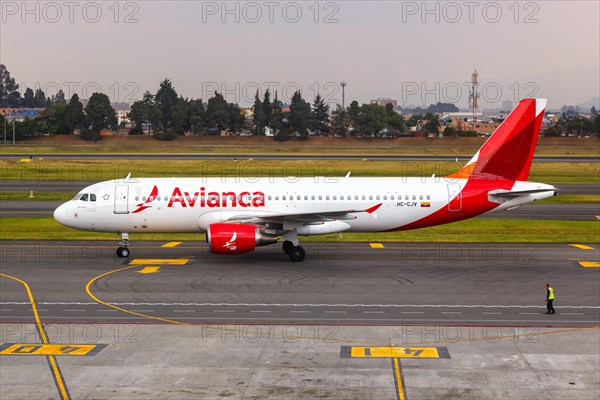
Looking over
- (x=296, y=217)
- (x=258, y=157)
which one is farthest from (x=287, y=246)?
(x=258, y=157)

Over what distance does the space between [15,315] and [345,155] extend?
106 metres

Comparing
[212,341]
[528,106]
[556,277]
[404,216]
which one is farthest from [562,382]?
[528,106]

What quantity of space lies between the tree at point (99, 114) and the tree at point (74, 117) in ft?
5.66

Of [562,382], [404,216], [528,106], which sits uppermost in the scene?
[528,106]

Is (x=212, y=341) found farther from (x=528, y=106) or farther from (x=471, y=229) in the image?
(x=471, y=229)

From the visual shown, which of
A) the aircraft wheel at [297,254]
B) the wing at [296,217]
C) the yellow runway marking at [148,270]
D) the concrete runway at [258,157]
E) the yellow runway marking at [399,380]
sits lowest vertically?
the yellow runway marking at [399,380]

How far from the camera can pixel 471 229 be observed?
5697cm

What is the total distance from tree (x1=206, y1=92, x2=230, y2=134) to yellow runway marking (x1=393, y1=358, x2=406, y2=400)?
16966 centimetres

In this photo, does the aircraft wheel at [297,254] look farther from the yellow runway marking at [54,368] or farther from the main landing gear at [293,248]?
the yellow runway marking at [54,368]

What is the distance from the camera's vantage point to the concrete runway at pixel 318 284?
32031mm

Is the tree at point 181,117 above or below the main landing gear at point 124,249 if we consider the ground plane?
above

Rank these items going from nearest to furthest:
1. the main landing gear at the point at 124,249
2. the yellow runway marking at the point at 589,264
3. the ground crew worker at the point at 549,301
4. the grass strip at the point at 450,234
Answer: the ground crew worker at the point at 549,301
the yellow runway marking at the point at 589,264
the main landing gear at the point at 124,249
the grass strip at the point at 450,234

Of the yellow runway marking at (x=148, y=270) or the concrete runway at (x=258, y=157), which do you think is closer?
the yellow runway marking at (x=148, y=270)

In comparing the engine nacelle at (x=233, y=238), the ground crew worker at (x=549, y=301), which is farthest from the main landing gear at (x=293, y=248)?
the ground crew worker at (x=549, y=301)
